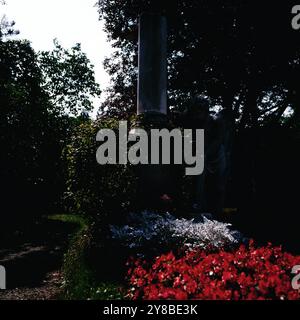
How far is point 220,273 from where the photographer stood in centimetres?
492

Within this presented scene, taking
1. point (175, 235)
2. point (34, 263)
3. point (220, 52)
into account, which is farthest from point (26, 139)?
point (175, 235)

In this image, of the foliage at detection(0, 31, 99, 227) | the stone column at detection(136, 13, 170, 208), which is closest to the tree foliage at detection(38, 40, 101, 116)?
the foliage at detection(0, 31, 99, 227)

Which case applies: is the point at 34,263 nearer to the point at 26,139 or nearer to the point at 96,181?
the point at 96,181

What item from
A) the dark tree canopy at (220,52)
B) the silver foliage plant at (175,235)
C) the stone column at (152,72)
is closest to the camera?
the silver foliage plant at (175,235)

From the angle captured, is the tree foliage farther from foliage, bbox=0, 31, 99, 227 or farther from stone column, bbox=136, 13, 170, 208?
stone column, bbox=136, 13, 170, 208

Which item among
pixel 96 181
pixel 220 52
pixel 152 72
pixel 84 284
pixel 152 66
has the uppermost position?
pixel 220 52

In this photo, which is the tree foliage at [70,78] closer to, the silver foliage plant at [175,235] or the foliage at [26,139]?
the foliage at [26,139]

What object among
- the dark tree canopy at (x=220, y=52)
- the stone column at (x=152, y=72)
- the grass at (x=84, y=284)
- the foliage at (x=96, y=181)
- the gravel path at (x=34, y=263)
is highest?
the dark tree canopy at (x=220, y=52)

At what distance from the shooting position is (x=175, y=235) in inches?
291

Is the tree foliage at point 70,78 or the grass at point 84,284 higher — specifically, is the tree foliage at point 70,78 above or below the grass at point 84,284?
above

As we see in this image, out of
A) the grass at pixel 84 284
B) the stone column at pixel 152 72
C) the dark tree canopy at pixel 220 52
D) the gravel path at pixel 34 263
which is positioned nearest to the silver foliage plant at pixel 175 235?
the grass at pixel 84 284

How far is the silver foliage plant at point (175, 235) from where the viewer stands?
7.24 m

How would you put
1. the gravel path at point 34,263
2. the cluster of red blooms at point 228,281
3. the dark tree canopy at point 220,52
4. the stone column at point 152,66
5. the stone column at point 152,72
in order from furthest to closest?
the dark tree canopy at point 220,52 → the stone column at point 152,66 → the stone column at point 152,72 → the gravel path at point 34,263 → the cluster of red blooms at point 228,281
